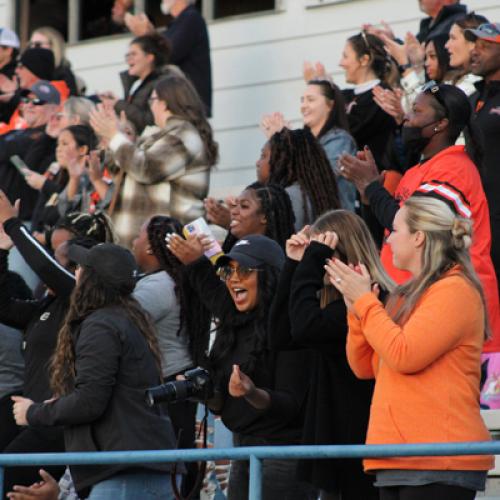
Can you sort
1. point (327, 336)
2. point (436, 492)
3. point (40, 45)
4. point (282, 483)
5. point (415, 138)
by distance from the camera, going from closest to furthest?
point (436, 492) → point (327, 336) → point (282, 483) → point (415, 138) → point (40, 45)

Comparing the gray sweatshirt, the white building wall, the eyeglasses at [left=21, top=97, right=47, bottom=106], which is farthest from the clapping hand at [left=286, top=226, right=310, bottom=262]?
the eyeglasses at [left=21, top=97, right=47, bottom=106]

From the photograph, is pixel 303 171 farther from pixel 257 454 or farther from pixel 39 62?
pixel 39 62

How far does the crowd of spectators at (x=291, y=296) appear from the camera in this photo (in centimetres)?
538

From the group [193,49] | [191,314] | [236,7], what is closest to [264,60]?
[236,7]

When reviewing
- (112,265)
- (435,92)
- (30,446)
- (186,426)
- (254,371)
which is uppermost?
(435,92)

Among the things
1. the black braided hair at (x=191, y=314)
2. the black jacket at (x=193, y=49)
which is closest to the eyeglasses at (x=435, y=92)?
the black braided hair at (x=191, y=314)

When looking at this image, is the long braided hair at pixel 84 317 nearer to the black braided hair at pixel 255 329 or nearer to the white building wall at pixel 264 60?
the black braided hair at pixel 255 329

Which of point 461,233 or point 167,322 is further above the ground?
point 461,233

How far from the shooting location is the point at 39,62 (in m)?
12.5

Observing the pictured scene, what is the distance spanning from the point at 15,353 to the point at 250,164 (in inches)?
176

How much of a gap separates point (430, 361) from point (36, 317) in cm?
303

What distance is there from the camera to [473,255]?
6.83 m

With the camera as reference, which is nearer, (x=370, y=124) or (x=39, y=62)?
(x=370, y=124)

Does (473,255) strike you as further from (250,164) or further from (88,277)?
(250,164)
